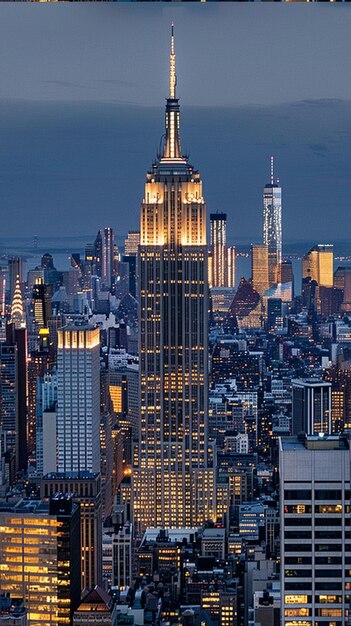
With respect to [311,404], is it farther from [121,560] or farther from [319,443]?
Result: [319,443]

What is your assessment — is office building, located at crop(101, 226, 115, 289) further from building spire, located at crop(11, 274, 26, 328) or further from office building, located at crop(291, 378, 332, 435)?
office building, located at crop(291, 378, 332, 435)

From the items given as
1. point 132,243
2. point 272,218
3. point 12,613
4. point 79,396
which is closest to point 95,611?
point 12,613

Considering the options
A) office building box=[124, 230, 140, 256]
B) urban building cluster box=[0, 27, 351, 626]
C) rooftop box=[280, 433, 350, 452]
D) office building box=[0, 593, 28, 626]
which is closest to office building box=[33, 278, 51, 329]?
urban building cluster box=[0, 27, 351, 626]

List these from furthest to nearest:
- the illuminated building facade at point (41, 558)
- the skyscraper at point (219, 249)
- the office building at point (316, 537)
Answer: the skyscraper at point (219, 249)
the illuminated building facade at point (41, 558)
the office building at point (316, 537)

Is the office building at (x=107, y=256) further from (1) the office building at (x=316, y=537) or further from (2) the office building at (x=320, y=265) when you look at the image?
(1) the office building at (x=316, y=537)

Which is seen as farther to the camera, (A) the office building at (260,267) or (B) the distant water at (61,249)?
(A) the office building at (260,267)

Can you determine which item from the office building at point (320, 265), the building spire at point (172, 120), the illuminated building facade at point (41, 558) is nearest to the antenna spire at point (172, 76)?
the building spire at point (172, 120)
